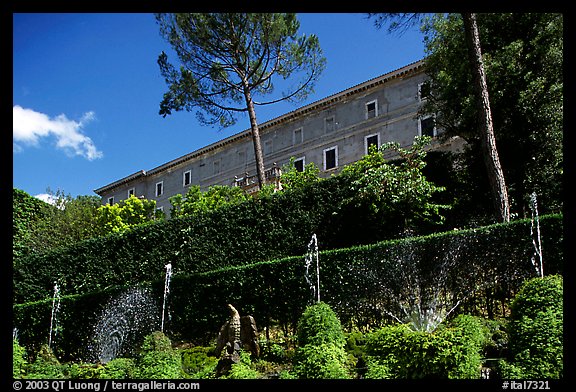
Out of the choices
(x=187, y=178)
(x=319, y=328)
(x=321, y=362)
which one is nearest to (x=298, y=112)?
(x=187, y=178)

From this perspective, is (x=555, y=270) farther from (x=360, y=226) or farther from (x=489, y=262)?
(x=360, y=226)

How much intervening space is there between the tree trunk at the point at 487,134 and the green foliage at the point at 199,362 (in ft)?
23.5

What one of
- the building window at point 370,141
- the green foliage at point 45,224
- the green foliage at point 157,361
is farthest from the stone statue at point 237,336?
the building window at point 370,141

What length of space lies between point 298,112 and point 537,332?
88.7 ft

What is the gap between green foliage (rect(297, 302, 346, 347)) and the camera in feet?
24.8

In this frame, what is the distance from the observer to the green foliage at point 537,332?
20.0ft

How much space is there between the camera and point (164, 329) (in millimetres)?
12930

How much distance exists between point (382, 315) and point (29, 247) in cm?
1869

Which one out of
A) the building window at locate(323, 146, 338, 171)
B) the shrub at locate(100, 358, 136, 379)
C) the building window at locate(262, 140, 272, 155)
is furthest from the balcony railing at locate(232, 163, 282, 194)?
the shrub at locate(100, 358, 136, 379)

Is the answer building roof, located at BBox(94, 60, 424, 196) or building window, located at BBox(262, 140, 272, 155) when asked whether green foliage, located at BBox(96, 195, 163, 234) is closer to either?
building roof, located at BBox(94, 60, 424, 196)

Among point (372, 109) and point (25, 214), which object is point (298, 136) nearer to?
point (372, 109)

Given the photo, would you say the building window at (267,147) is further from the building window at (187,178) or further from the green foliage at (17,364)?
the green foliage at (17,364)

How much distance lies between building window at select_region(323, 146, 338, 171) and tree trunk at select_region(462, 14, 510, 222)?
17.0 meters
